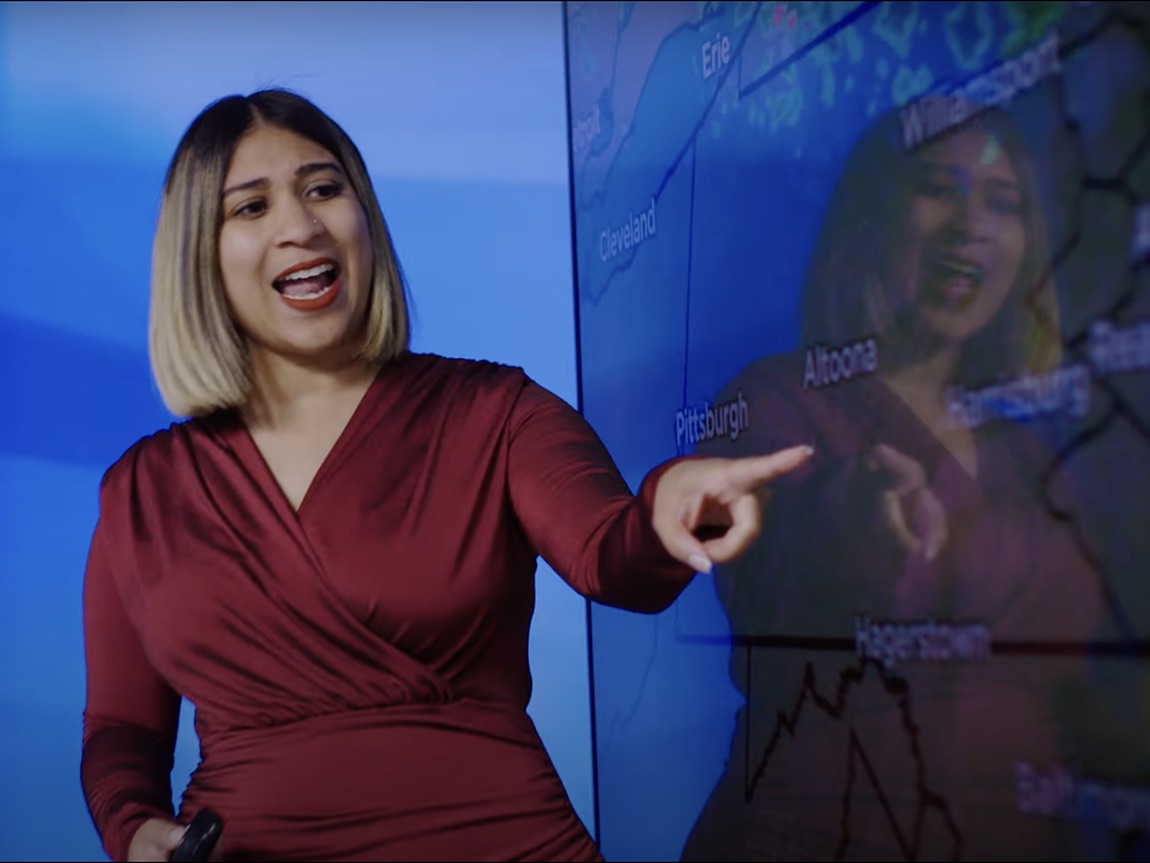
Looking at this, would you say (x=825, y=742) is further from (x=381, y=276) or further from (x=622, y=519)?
(x=381, y=276)

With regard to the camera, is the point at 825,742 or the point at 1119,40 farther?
the point at 825,742

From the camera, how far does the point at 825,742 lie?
1.60 metres

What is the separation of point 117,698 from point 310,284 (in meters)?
0.47

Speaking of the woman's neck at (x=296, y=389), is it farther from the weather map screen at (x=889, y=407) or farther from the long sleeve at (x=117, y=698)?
the weather map screen at (x=889, y=407)

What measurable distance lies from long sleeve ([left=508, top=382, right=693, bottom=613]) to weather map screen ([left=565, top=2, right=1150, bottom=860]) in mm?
305

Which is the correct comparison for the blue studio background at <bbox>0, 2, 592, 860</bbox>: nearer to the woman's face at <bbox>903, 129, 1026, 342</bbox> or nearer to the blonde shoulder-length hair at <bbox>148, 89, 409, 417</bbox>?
the blonde shoulder-length hair at <bbox>148, 89, 409, 417</bbox>

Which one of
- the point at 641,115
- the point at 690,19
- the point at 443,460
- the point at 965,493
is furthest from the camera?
the point at 641,115

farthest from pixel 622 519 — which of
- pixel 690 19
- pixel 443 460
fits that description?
pixel 690 19

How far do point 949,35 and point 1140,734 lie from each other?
0.65 metres

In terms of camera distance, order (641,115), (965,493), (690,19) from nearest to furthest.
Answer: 1. (965,493)
2. (690,19)
3. (641,115)

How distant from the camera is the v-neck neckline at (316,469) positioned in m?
1.41

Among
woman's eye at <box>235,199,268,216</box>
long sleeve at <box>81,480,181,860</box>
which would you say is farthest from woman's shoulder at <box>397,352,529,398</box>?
long sleeve at <box>81,480,181,860</box>

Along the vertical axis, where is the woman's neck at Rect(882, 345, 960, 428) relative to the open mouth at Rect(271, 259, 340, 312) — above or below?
below

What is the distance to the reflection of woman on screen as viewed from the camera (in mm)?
1206
